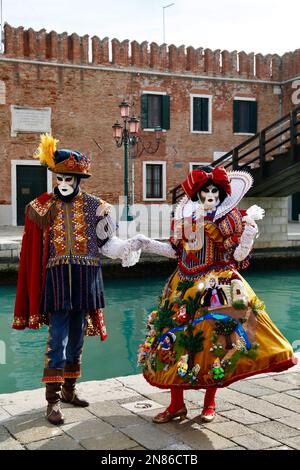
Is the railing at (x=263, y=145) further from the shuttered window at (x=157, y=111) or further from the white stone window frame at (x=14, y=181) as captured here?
the white stone window frame at (x=14, y=181)

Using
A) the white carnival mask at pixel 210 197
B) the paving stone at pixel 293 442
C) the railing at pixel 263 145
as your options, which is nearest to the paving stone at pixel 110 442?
the paving stone at pixel 293 442

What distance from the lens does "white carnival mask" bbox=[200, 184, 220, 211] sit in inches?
149

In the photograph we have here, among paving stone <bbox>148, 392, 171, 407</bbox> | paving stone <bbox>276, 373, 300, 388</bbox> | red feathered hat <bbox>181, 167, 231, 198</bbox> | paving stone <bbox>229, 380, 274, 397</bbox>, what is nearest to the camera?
red feathered hat <bbox>181, 167, 231, 198</bbox>

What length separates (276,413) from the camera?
3639 mm

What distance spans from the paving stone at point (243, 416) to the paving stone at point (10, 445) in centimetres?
125

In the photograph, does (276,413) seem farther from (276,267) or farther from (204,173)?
(276,267)

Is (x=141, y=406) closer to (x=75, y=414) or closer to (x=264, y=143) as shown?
(x=75, y=414)

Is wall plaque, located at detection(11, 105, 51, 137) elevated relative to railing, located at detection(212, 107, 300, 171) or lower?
elevated

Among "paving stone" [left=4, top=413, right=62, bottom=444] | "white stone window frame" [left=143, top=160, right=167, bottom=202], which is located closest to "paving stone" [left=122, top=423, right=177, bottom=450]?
"paving stone" [left=4, top=413, right=62, bottom=444]

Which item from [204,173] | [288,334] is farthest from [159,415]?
[288,334]

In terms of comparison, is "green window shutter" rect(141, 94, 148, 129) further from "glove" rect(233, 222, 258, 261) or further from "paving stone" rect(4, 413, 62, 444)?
"paving stone" rect(4, 413, 62, 444)

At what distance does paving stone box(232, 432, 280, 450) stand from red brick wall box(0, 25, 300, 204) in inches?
682

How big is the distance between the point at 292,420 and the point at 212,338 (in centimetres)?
69

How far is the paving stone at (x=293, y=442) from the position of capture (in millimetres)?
3119
